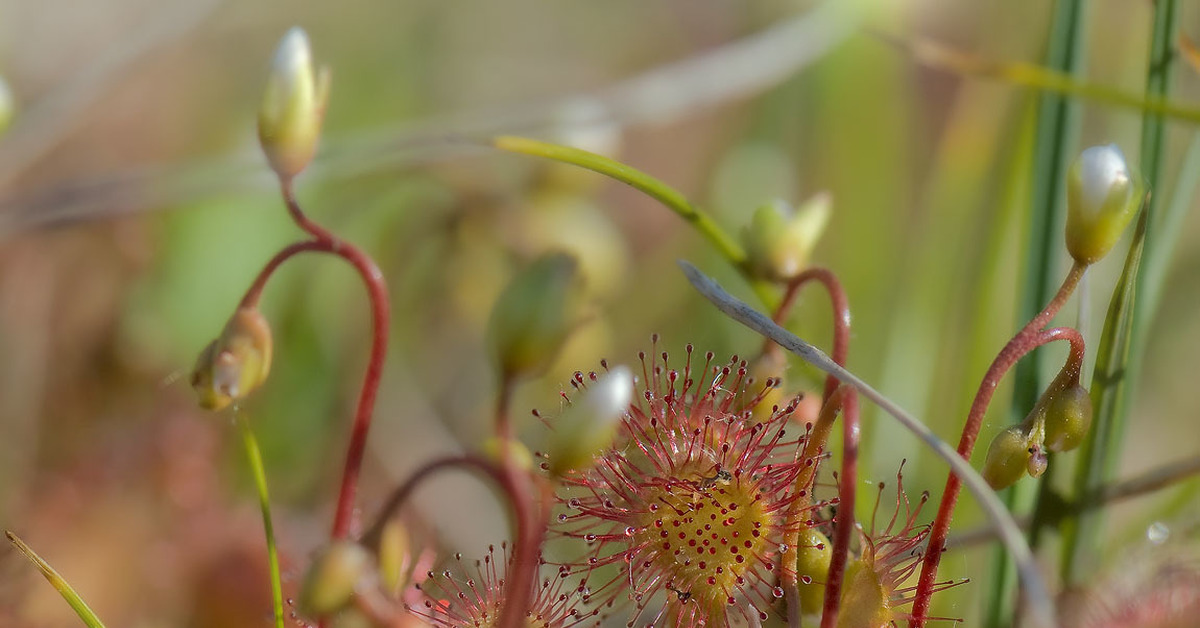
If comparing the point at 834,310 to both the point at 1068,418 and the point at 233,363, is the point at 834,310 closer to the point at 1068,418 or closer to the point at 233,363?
the point at 1068,418

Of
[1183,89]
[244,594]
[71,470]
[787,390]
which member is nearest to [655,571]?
[787,390]

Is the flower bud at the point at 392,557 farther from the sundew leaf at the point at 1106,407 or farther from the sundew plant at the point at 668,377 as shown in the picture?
the sundew leaf at the point at 1106,407

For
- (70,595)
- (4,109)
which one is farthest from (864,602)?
(4,109)

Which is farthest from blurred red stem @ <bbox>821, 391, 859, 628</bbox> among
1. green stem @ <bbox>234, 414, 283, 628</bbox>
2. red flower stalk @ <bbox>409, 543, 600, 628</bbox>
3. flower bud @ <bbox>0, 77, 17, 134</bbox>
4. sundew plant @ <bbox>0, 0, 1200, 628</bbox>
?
flower bud @ <bbox>0, 77, 17, 134</bbox>

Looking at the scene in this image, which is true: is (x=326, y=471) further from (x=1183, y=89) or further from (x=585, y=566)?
(x=1183, y=89)

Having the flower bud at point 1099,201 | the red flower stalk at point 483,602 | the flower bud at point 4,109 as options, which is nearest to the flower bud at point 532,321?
the red flower stalk at point 483,602

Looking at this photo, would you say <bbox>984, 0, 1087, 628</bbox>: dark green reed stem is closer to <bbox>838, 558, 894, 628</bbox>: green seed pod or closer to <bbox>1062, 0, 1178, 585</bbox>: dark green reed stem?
<bbox>1062, 0, 1178, 585</bbox>: dark green reed stem
